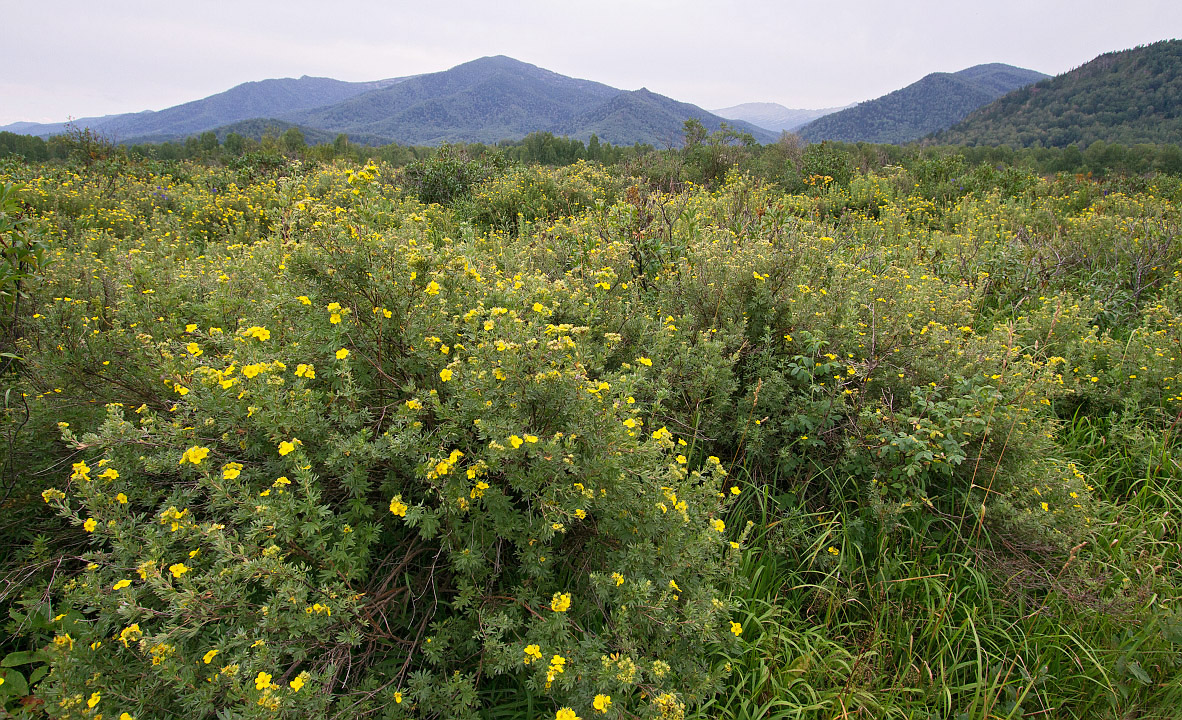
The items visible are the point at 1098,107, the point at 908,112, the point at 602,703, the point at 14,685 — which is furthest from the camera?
the point at 908,112

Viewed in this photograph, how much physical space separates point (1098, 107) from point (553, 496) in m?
103

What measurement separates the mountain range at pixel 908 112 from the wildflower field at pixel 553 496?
463ft

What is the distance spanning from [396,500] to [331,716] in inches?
23.9

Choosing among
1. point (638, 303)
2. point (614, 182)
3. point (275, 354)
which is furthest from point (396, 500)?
point (614, 182)

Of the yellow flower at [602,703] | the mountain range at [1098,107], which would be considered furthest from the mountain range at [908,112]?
the yellow flower at [602,703]

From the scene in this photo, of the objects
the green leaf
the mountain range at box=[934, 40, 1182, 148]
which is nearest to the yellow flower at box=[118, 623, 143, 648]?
the green leaf

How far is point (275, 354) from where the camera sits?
2.01m

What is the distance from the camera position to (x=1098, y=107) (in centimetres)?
6962

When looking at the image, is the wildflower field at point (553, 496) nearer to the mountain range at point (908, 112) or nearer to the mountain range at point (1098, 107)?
the mountain range at point (1098, 107)

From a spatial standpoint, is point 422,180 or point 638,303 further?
point 422,180

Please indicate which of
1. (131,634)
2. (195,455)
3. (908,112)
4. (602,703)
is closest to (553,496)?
(602,703)

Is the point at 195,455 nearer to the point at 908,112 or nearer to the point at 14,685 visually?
the point at 14,685

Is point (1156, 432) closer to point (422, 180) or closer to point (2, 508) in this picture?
point (2, 508)

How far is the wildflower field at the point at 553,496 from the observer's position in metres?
1.56
